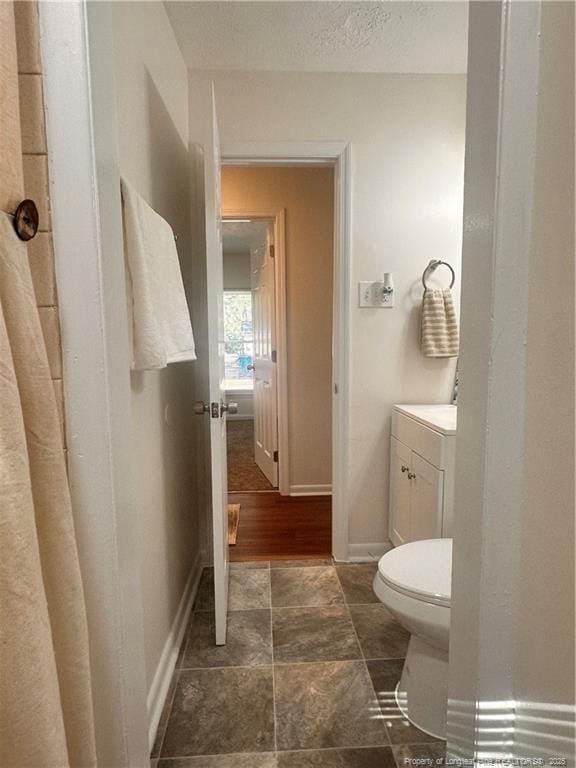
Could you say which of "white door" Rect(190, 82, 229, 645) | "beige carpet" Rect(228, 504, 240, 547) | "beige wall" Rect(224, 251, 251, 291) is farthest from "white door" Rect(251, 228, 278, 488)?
"beige wall" Rect(224, 251, 251, 291)

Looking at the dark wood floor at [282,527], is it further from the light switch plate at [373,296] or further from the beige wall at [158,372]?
the light switch plate at [373,296]

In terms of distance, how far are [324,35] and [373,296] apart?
3.66ft

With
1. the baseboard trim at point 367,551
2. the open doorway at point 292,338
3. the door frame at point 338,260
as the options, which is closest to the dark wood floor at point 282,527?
the open doorway at point 292,338

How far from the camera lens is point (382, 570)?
4.20 feet

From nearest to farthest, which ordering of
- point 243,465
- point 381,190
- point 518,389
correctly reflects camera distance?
point 518,389, point 381,190, point 243,465

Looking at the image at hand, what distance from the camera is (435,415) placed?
6.18 feet

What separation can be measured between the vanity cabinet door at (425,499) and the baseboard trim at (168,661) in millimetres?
1058

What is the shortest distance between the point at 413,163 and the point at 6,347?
2.12 metres

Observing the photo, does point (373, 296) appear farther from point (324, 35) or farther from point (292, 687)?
point (292, 687)

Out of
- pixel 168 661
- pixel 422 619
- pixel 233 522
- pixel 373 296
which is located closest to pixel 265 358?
pixel 233 522

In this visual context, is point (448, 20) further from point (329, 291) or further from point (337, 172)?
point (329, 291)

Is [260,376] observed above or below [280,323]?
below

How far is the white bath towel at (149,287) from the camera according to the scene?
101 cm

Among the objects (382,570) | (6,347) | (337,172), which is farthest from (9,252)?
(337,172)
